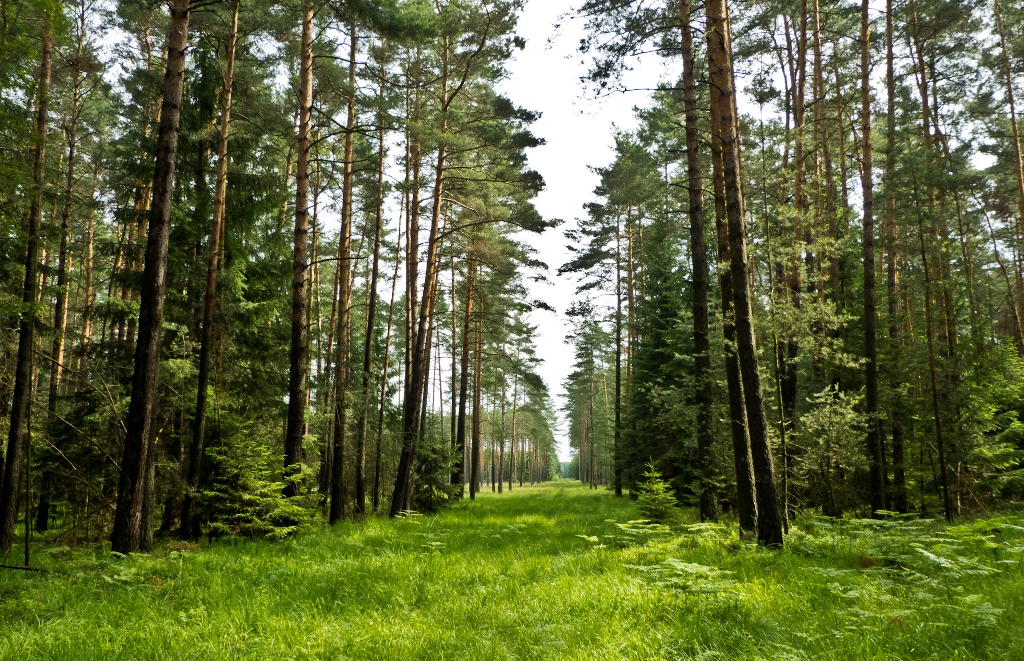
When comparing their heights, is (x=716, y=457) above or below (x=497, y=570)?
above

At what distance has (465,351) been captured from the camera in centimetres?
2188

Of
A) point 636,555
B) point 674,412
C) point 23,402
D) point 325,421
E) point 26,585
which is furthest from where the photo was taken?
point 325,421

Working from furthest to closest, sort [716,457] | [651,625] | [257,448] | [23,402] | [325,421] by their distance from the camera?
[325,421] → [716,457] → [257,448] → [23,402] → [651,625]

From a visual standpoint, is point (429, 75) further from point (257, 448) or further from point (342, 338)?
point (257, 448)

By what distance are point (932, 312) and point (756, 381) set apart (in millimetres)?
7237

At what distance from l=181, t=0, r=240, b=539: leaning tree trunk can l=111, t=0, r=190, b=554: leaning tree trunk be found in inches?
76.4

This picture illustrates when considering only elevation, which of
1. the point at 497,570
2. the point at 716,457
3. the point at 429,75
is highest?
the point at 429,75

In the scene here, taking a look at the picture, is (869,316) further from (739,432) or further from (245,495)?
(245,495)

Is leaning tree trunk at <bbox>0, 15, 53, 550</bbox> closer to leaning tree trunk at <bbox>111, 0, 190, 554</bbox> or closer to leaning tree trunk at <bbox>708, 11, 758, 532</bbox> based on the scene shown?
leaning tree trunk at <bbox>111, 0, 190, 554</bbox>

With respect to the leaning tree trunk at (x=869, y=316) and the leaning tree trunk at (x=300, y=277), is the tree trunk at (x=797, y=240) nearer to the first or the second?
the leaning tree trunk at (x=869, y=316)

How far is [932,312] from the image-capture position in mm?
11836

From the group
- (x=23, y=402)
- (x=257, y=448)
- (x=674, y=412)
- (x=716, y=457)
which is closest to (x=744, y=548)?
(x=716, y=457)

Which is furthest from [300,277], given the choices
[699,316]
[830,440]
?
[830,440]

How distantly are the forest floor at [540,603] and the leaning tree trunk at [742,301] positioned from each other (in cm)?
67
